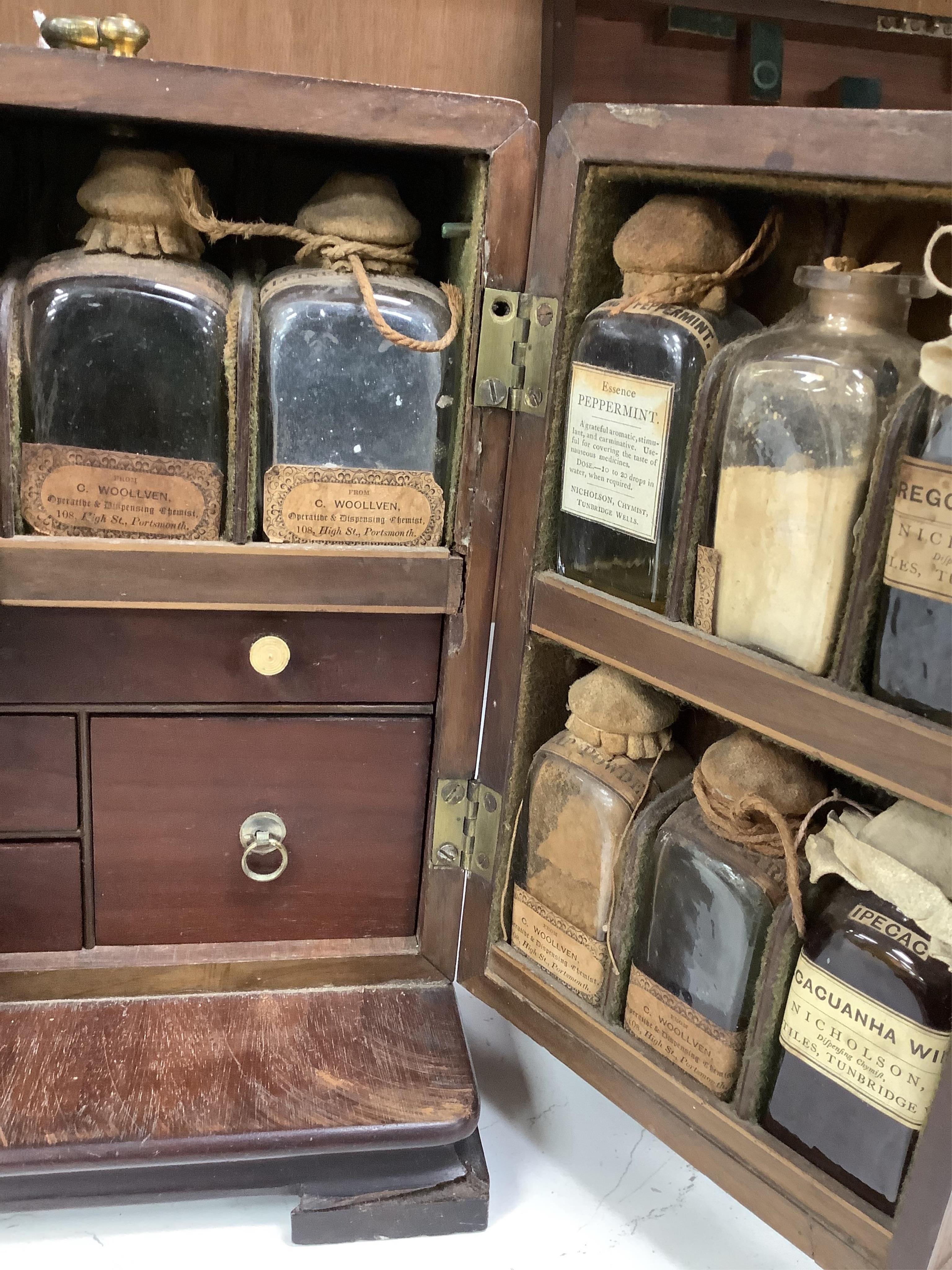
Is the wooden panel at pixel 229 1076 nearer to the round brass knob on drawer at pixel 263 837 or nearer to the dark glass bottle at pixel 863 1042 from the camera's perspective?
the round brass knob on drawer at pixel 263 837

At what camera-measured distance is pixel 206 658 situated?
733 mm

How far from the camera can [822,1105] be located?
604 mm

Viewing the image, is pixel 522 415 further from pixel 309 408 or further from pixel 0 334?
pixel 0 334

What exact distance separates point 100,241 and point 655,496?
0.40m

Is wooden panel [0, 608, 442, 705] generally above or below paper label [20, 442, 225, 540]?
below

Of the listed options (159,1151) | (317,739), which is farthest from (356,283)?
(159,1151)

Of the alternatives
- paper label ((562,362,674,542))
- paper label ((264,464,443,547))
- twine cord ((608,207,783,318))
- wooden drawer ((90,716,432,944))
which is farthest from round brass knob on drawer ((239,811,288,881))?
twine cord ((608,207,783,318))

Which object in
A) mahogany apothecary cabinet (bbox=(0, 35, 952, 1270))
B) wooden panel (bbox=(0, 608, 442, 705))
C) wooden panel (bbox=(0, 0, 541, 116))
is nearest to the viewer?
mahogany apothecary cabinet (bbox=(0, 35, 952, 1270))

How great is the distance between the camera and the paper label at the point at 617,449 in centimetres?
63

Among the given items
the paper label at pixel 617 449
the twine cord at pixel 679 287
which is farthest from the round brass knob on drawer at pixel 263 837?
the twine cord at pixel 679 287

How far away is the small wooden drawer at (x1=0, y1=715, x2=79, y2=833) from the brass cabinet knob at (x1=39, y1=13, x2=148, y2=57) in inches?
17.3

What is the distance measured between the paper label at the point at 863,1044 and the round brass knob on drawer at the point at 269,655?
1.31 feet

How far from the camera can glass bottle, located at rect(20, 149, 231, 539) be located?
655mm

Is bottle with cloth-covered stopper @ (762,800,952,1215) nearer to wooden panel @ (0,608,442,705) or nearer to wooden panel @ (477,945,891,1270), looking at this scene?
wooden panel @ (477,945,891,1270)
